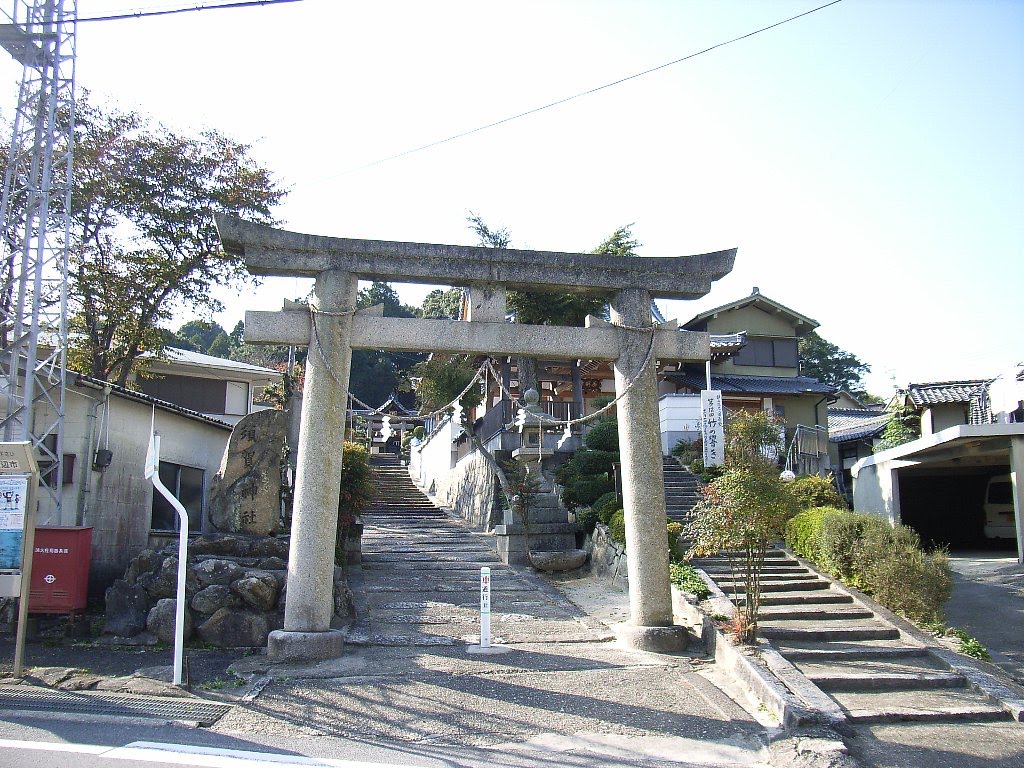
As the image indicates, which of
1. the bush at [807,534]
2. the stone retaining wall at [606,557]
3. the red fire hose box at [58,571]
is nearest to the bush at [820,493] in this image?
the bush at [807,534]

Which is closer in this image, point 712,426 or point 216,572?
point 216,572

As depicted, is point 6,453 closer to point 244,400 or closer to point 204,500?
point 204,500

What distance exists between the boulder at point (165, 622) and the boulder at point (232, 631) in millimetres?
178

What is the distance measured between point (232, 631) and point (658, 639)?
219 inches

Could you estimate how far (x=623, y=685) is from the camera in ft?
26.9

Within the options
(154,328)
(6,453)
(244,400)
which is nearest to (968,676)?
(6,453)

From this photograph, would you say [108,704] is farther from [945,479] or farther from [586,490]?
[945,479]

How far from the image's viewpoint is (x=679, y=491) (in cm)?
1830

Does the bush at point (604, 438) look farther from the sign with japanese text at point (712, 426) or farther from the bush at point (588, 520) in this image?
the sign with japanese text at point (712, 426)

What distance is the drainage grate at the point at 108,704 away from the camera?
280 inches

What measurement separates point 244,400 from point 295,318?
1907 centimetres

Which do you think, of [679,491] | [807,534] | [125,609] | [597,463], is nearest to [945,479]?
[679,491]

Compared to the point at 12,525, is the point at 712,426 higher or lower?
higher

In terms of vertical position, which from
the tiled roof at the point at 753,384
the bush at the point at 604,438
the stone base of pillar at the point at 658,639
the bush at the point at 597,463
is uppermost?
the tiled roof at the point at 753,384
